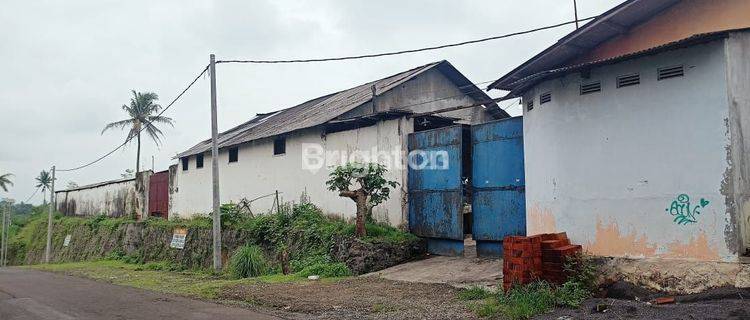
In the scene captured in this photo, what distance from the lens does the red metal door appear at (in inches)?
994

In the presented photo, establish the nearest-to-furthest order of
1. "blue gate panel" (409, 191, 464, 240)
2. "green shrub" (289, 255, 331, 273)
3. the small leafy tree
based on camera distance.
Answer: "blue gate panel" (409, 191, 464, 240)
the small leafy tree
"green shrub" (289, 255, 331, 273)

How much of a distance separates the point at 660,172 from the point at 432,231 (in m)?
5.69

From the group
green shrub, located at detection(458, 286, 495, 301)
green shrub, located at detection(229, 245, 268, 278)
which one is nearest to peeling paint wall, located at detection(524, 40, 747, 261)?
green shrub, located at detection(458, 286, 495, 301)

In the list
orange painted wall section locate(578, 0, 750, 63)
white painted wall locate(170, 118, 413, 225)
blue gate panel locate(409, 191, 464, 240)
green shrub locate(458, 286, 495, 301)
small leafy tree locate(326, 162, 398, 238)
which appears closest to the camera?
orange painted wall section locate(578, 0, 750, 63)

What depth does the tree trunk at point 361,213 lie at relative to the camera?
1187 centimetres

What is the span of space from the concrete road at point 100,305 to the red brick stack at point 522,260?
3411 mm

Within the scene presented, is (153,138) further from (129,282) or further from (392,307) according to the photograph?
(392,307)

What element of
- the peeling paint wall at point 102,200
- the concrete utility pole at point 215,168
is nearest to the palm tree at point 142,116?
the peeling paint wall at point 102,200

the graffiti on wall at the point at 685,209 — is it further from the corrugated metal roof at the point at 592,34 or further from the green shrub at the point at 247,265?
the green shrub at the point at 247,265

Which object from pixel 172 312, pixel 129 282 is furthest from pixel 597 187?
pixel 129 282

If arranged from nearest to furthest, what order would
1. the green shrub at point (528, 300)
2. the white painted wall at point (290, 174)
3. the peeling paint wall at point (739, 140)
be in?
the peeling paint wall at point (739, 140) < the green shrub at point (528, 300) < the white painted wall at point (290, 174)

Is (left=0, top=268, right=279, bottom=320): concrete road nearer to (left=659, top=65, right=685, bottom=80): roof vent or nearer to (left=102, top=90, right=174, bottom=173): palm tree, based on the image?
(left=659, top=65, right=685, bottom=80): roof vent

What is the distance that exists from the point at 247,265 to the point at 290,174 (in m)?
4.16

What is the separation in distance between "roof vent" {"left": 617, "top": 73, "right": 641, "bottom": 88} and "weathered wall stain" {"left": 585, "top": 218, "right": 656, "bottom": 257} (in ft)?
6.43
